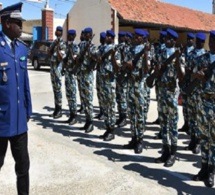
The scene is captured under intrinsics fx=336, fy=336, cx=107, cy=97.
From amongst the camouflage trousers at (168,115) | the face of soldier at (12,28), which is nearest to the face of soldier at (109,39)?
the camouflage trousers at (168,115)

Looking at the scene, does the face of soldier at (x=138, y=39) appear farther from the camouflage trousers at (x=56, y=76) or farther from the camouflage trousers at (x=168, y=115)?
the camouflage trousers at (x=56, y=76)

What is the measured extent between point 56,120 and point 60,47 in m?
1.66

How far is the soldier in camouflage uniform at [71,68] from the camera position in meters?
6.86

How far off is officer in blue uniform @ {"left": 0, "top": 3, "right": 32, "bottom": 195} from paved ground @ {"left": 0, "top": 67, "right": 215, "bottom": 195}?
914mm

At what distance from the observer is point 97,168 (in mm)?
4645

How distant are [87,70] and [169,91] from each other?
2.26m

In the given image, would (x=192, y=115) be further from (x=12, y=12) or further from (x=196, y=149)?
(x=12, y=12)

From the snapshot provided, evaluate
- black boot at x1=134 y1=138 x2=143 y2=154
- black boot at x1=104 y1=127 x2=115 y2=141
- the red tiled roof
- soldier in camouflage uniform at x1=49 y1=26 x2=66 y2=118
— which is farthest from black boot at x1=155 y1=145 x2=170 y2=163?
the red tiled roof

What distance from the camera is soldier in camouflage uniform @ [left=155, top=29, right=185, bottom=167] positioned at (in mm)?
4508

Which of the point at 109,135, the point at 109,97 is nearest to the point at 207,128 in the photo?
the point at 109,97

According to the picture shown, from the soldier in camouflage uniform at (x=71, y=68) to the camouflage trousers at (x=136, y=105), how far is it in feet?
6.48

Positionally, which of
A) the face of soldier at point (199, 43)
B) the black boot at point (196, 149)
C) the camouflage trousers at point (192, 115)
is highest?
the face of soldier at point (199, 43)

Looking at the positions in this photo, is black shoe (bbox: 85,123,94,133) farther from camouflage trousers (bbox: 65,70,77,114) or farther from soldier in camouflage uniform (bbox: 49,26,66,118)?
soldier in camouflage uniform (bbox: 49,26,66,118)

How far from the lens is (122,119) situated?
724 centimetres
